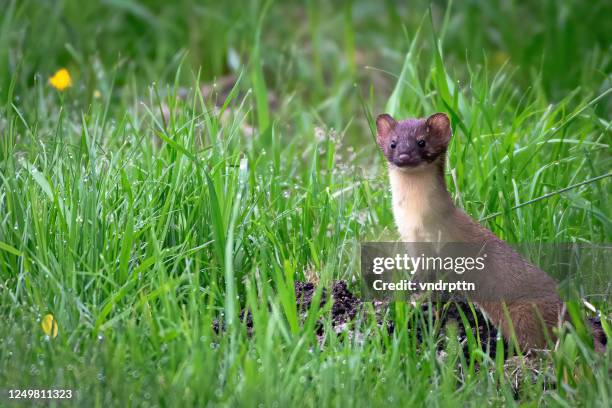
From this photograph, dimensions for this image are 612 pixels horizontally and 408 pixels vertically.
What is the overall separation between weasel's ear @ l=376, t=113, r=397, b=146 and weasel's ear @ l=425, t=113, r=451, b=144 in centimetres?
16

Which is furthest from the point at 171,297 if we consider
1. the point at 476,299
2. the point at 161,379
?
the point at 476,299

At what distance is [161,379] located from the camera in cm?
329

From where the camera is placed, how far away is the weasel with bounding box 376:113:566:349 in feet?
12.7

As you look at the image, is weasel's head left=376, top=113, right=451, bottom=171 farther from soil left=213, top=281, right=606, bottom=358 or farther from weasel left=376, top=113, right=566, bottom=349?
soil left=213, top=281, right=606, bottom=358

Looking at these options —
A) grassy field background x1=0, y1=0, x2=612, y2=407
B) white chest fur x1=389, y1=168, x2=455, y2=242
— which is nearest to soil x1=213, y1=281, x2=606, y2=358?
grassy field background x1=0, y1=0, x2=612, y2=407

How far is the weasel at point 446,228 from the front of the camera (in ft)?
12.7

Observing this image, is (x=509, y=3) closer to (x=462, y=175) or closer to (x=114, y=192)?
(x=462, y=175)

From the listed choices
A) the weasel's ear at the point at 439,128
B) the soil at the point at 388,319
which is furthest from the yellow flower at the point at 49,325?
the weasel's ear at the point at 439,128

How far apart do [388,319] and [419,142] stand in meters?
0.71

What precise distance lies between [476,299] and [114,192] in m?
1.55

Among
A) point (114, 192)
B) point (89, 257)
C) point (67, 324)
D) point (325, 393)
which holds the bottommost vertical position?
point (325, 393)

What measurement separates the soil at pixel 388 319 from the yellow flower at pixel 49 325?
632mm

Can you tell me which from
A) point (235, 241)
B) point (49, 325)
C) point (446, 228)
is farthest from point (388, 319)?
point (49, 325)

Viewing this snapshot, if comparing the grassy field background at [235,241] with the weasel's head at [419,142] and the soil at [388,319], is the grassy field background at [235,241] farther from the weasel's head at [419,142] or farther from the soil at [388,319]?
the weasel's head at [419,142]
